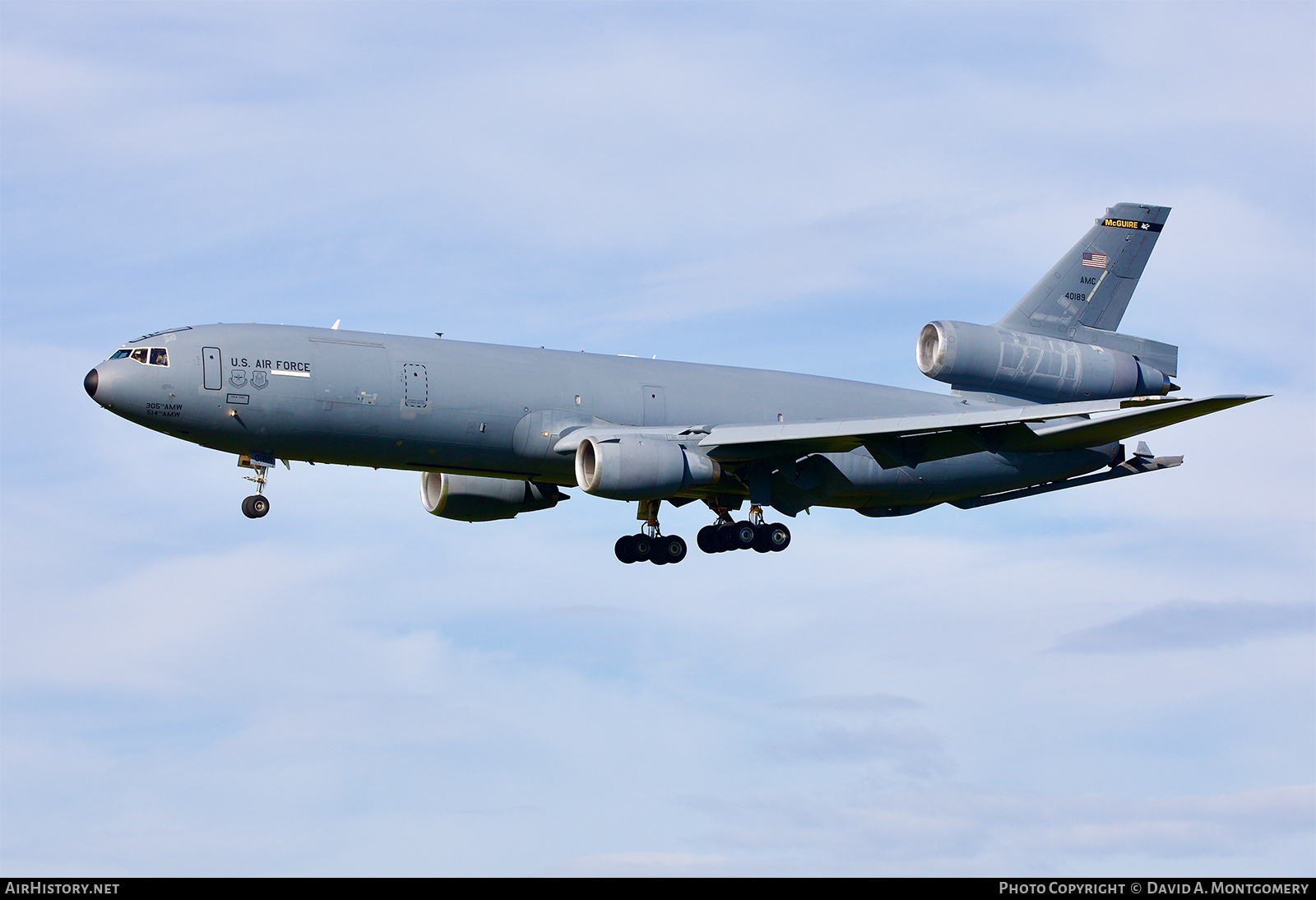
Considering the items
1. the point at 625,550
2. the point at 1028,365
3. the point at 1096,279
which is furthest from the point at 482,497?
the point at 1096,279

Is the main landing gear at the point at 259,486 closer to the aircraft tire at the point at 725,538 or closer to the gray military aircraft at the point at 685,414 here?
the gray military aircraft at the point at 685,414

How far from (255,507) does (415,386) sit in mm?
5209

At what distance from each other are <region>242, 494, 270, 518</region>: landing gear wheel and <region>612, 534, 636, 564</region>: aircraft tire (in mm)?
11133

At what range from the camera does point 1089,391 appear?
50.0 metres

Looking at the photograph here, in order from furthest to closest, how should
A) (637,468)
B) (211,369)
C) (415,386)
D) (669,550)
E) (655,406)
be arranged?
(669,550), (655,406), (415,386), (637,468), (211,369)

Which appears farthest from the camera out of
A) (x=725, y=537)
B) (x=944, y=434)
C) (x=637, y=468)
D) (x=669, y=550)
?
(x=669, y=550)

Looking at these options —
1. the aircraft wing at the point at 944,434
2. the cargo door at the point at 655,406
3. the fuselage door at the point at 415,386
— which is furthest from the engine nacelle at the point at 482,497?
the aircraft wing at the point at 944,434

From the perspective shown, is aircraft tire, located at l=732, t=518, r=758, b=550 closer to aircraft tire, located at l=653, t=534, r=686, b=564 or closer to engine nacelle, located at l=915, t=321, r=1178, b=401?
aircraft tire, located at l=653, t=534, r=686, b=564

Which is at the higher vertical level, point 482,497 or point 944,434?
point 482,497

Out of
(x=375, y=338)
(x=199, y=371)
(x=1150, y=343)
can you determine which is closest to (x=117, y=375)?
(x=199, y=371)

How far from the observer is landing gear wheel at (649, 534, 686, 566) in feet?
160

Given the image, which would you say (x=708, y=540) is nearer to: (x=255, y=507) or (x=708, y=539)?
(x=708, y=539)

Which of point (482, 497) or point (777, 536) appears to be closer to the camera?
point (777, 536)

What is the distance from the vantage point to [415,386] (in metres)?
42.6
